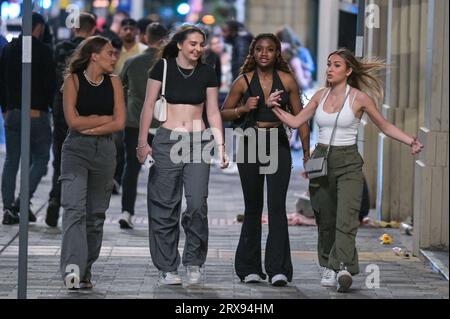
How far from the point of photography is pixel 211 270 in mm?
10547

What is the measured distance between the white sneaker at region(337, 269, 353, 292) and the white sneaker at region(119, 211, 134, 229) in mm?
4027

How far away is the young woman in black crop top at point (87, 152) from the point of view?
9.43 meters

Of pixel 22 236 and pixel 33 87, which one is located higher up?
pixel 33 87

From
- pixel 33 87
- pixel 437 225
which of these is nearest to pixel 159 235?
pixel 437 225

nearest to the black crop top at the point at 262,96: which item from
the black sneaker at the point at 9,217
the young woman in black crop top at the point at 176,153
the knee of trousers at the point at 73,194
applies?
the young woman in black crop top at the point at 176,153

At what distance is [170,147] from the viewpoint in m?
9.71

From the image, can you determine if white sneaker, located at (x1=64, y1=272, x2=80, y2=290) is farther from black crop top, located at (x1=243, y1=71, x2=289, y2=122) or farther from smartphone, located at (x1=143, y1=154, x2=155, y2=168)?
black crop top, located at (x1=243, y1=71, x2=289, y2=122)

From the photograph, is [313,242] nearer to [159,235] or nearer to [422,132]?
[422,132]

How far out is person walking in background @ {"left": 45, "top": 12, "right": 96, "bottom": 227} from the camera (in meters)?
12.7

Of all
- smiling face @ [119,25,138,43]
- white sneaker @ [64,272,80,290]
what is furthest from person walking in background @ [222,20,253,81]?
white sneaker @ [64,272,80,290]

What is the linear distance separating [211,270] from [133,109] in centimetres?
334

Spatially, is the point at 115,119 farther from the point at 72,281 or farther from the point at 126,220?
the point at 126,220

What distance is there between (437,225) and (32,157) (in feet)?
14.5

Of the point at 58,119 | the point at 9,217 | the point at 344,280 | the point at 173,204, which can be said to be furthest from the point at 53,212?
the point at 344,280
